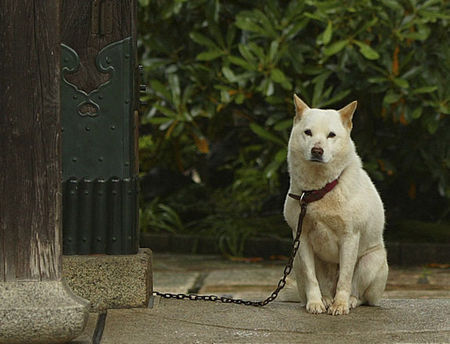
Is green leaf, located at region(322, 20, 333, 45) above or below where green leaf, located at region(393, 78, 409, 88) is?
above

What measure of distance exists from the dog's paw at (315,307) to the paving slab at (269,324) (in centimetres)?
5

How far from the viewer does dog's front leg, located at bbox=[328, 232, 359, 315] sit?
460cm

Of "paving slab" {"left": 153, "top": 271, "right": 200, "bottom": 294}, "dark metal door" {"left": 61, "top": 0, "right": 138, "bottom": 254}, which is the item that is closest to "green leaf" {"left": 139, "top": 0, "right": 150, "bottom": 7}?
"paving slab" {"left": 153, "top": 271, "right": 200, "bottom": 294}

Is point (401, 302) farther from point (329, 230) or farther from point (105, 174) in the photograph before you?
point (105, 174)

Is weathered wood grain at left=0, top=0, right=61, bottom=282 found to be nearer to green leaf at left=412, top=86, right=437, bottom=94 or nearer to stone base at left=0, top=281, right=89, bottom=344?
stone base at left=0, top=281, right=89, bottom=344

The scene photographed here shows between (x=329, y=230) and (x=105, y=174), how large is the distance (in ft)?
3.73

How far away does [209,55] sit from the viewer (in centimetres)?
765

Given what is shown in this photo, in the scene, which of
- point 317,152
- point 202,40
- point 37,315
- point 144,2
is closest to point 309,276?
point 317,152

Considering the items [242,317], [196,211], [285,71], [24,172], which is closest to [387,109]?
[285,71]

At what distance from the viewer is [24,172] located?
12.7 feet

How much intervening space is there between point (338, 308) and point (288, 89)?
128 inches

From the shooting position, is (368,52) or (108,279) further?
(368,52)

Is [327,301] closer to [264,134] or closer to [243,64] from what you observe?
[243,64]

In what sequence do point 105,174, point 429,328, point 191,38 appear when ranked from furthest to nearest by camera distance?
point 191,38, point 105,174, point 429,328
